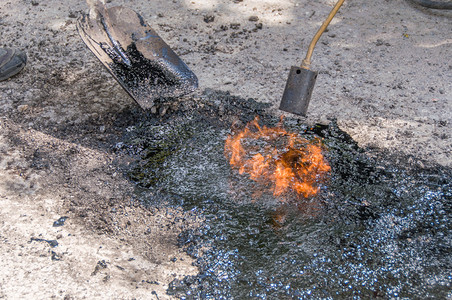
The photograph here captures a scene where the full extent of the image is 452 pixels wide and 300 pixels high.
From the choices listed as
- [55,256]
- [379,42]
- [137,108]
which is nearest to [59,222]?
[55,256]

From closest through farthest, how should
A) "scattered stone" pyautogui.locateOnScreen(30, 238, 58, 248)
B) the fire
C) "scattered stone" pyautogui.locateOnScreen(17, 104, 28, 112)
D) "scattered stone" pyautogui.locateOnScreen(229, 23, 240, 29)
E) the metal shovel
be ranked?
"scattered stone" pyautogui.locateOnScreen(30, 238, 58, 248) → the fire → the metal shovel → "scattered stone" pyautogui.locateOnScreen(17, 104, 28, 112) → "scattered stone" pyautogui.locateOnScreen(229, 23, 240, 29)

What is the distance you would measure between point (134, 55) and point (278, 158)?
1.65 m

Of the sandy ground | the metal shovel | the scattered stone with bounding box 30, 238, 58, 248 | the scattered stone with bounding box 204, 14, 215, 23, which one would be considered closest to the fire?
the sandy ground

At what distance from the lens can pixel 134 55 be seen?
11.7ft

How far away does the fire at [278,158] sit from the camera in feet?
8.98

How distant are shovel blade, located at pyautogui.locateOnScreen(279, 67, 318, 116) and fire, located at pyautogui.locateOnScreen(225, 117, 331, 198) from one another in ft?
1.47

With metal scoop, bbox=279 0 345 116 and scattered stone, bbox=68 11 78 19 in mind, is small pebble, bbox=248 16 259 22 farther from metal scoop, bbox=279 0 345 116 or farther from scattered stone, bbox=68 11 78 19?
metal scoop, bbox=279 0 345 116

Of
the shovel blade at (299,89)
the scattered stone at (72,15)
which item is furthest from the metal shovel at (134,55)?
the scattered stone at (72,15)

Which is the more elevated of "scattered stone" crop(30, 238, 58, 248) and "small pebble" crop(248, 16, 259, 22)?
"small pebble" crop(248, 16, 259, 22)

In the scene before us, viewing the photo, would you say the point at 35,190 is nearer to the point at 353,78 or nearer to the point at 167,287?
the point at 167,287

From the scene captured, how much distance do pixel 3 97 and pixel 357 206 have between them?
3262mm

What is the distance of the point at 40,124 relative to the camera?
3.35 m

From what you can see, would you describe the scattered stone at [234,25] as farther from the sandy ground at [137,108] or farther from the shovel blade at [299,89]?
the shovel blade at [299,89]

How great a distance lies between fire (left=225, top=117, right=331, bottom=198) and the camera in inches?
108
